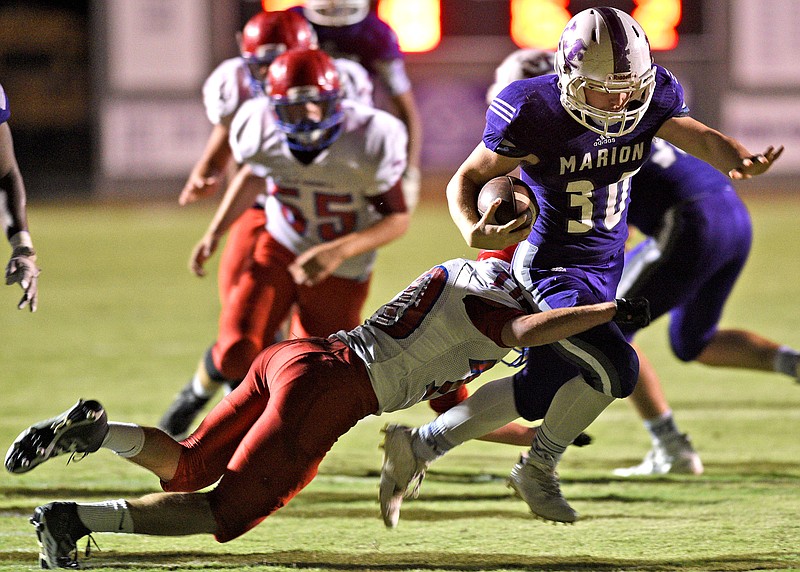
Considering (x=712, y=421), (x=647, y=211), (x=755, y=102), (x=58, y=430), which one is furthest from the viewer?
(x=755, y=102)

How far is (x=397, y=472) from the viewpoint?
308 cm

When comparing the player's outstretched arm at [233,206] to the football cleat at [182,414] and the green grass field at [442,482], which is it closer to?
the football cleat at [182,414]

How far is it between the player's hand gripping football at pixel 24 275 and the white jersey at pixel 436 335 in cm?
96

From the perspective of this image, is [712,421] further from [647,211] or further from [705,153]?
[705,153]

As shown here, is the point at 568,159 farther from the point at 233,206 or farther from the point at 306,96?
the point at 233,206

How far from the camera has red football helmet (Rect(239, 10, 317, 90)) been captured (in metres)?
4.42

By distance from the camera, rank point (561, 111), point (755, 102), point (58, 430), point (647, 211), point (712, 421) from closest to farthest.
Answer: point (58, 430)
point (561, 111)
point (647, 211)
point (712, 421)
point (755, 102)

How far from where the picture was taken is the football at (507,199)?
110 inches

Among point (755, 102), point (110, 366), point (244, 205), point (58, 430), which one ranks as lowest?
point (755, 102)

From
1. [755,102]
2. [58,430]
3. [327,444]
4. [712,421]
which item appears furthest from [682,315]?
[755,102]

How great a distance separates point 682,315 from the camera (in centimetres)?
414

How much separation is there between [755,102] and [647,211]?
9.19 metres

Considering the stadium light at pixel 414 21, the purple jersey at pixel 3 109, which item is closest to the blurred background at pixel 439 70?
the stadium light at pixel 414 21

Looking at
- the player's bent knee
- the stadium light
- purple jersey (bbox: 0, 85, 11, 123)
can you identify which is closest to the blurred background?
the stadium light
